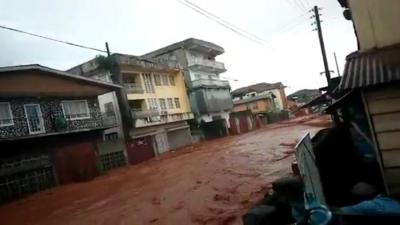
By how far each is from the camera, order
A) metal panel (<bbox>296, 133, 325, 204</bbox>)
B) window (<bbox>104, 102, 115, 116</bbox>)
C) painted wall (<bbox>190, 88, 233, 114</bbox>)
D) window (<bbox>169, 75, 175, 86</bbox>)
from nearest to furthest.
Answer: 1. metal panel (<bbox>296, 133, 325, 204</bbox>)
2. window (<bbox>104, 102, 115, 116</bbox>)
3. window (<bbox>169, 75, 175, 86</bbox>)
4. painted wall (<bbox>190, 88, 233, 114</bbox>)

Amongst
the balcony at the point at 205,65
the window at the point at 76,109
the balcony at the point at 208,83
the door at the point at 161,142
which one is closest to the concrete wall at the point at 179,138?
the door at the point at 161,142

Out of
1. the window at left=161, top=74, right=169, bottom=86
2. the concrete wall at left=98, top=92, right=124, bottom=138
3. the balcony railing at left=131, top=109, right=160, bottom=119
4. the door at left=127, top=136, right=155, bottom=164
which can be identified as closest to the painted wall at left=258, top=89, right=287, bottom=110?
the window at left=161, top=74, right=169, bottom=86

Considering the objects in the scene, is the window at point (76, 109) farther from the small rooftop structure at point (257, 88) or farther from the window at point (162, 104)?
the small rooftop structure at point (257, 88)

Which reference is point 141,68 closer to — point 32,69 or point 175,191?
point 32,69

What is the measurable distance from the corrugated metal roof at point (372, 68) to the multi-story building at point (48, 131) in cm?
2039

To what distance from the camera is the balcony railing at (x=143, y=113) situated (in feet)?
108

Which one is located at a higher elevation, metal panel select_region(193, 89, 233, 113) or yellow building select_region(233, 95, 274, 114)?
metal panel select_region(193, 89, 233, 113)

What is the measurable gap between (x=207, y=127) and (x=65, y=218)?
112ft

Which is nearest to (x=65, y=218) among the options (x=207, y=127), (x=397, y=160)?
(x=397, y=160)

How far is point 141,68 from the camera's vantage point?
35938 mm

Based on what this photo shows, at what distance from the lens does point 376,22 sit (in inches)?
241

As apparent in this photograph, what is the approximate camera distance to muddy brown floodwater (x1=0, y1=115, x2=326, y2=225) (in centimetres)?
1134

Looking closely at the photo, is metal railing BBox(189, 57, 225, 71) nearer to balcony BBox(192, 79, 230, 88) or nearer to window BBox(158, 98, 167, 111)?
balcony BBox(192, 79, 230, 88)

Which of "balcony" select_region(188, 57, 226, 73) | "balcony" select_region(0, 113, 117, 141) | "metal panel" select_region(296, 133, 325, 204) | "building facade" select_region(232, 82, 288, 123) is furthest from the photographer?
"building facade" select_region(232, 82, 288, 123)
